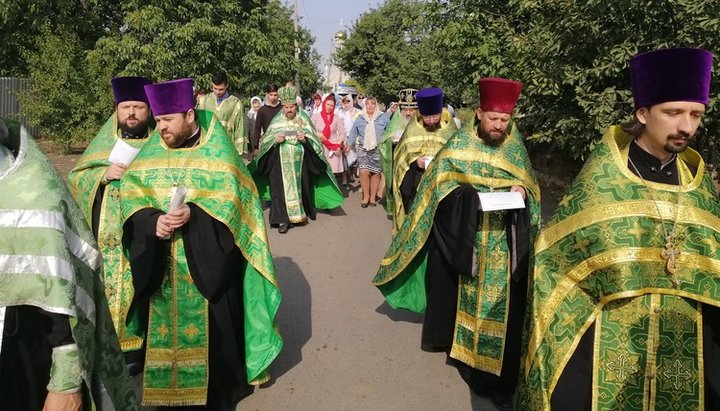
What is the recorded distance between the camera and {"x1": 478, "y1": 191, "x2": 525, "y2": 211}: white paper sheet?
367 cm

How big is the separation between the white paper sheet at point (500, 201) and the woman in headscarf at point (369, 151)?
7044 millimetres

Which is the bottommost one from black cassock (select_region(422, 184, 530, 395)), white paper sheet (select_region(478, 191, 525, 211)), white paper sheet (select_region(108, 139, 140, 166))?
black cassock (select_region(422, 184, 530, 395))

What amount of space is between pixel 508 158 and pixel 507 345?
1323 millimetres

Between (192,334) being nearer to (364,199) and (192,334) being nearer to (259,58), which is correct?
(364,199)

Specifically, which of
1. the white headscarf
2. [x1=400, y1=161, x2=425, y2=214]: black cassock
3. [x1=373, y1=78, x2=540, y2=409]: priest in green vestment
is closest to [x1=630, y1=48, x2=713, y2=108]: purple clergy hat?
[x1=373, y1=78, x2=540, y2=409]: priest in green vestment

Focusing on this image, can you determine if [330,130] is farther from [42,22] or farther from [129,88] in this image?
[42,22]

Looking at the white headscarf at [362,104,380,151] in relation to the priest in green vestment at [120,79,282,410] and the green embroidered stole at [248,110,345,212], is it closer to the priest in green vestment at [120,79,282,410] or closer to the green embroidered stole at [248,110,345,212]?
the green embroidered stole at [248,110,345,212]

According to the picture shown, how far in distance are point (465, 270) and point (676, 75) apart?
7.08ft

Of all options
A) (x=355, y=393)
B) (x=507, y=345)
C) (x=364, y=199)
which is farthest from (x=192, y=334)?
(x=364, y=199)

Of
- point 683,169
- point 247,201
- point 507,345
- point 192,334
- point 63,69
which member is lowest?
point 507,345

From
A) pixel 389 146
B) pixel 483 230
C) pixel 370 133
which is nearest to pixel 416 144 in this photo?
pixel 389 146

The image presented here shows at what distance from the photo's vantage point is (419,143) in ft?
22.9

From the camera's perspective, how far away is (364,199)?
1107cm

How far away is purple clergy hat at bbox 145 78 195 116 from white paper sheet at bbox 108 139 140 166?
60cm
